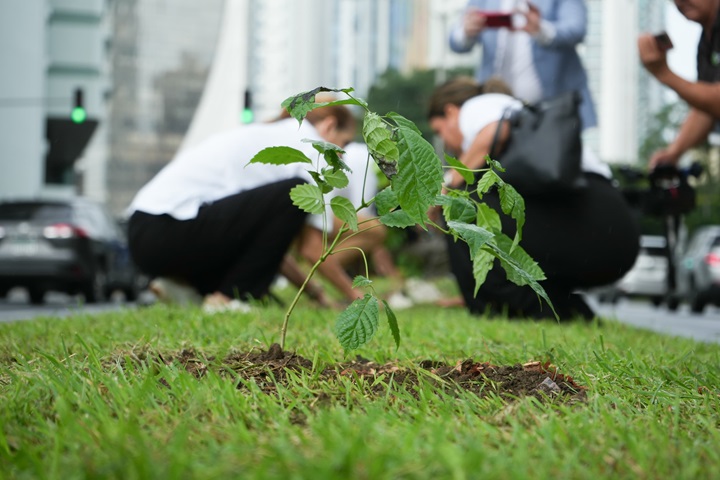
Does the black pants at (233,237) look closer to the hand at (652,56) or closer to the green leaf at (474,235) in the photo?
the hand at (652,56)

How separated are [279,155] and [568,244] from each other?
304cm

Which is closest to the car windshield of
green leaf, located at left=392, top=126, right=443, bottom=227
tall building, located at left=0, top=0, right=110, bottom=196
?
tall building, located at left=0, top=0, right=110, bottom=196

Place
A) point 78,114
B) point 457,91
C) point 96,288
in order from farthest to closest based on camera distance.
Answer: point 78,114, point 96,288, point 457,91

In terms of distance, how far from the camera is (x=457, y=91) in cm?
619

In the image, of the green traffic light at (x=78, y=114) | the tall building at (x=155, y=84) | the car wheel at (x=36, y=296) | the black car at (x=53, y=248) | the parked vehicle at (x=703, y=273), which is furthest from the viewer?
the tall building at (x=155, y=84)

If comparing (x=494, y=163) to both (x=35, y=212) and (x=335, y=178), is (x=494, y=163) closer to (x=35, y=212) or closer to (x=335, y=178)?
(x=335, y=178)

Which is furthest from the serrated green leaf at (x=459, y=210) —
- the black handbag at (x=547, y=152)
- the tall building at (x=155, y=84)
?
the tall building at (x=155, y=84)

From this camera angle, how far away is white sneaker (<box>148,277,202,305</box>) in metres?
6.24

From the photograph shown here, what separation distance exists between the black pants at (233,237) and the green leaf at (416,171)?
3279 millimetres

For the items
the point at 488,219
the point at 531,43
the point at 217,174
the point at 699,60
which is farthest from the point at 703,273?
the point at 488,219

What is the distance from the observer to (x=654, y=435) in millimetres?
2064

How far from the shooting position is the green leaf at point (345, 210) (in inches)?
112

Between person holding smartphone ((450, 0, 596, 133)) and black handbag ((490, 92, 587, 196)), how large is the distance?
1.72 m

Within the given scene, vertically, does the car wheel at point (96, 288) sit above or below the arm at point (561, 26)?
below
